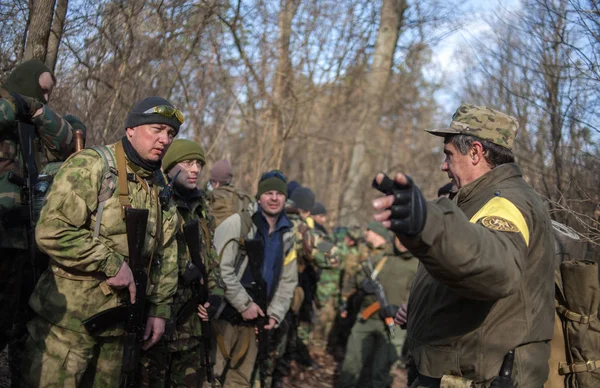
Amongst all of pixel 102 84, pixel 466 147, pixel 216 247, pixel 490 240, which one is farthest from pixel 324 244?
pixel 490 240

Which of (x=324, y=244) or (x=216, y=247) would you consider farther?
(x=324, y=244)

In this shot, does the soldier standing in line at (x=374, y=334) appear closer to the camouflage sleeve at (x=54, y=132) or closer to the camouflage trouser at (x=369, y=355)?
the camouflage trouser at (x=369, y=355)

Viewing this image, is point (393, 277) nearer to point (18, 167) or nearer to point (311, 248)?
point (311, 248)

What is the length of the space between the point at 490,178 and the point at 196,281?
8.33ft

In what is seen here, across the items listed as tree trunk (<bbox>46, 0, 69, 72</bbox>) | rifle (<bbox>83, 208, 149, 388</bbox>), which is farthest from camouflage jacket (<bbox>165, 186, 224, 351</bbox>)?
tree trunk (<bbox>46, 0, 69, 72</bbox>)

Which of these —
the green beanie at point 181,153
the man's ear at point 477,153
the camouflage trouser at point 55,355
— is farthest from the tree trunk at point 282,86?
the man's ear at point 477,153

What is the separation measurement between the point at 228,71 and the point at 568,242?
6.81 meters

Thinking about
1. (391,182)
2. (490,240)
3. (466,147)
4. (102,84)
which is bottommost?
(490,240)

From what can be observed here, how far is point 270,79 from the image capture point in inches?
383

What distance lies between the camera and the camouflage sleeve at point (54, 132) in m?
3.78

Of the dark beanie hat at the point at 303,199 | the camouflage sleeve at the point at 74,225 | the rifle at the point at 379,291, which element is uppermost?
the dark beanie hat at the point at 303,199

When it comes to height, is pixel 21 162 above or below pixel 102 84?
Answer: below

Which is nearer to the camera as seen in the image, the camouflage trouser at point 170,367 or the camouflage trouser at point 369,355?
the camouflage trouser at point 170,367

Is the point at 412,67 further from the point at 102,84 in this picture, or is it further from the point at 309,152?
the point at 102,84
